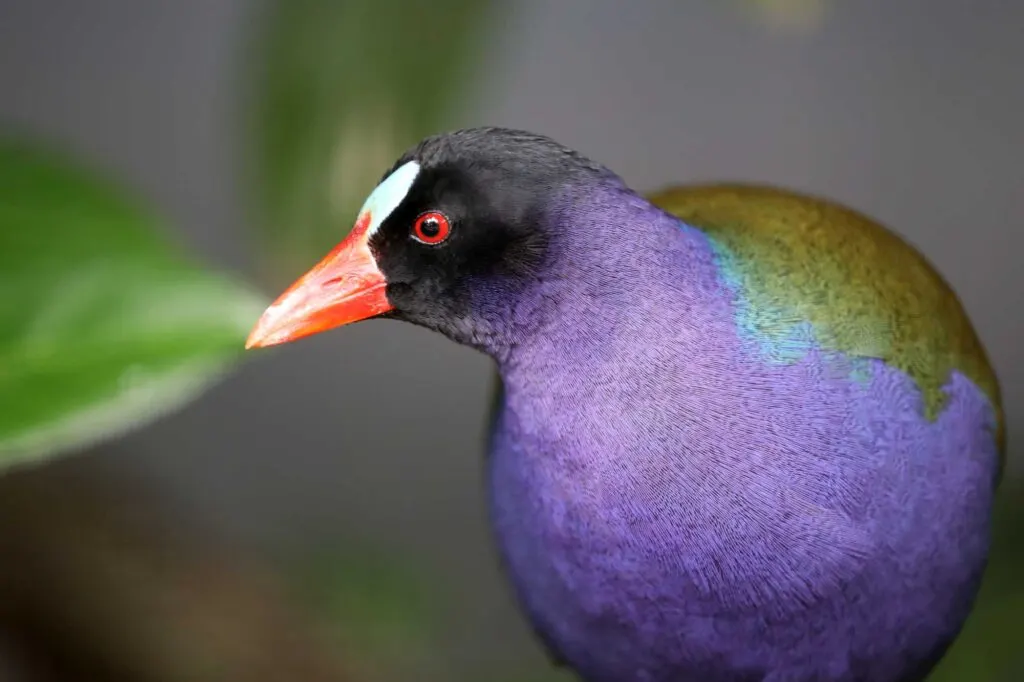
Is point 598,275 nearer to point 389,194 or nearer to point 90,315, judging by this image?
point 389,194

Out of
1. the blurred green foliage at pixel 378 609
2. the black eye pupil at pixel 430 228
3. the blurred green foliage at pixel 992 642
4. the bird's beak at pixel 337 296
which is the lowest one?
the blurred green foliage at pixel 378 609

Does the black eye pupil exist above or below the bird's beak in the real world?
above

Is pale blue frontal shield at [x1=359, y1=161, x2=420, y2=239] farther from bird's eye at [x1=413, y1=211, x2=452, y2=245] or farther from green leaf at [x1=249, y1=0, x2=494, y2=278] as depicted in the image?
green leaf at [x1=249, y1=0, x2=494, y2=278]

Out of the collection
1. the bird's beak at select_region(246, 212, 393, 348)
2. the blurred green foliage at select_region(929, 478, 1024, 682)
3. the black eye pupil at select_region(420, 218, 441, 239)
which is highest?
the black eye pupil at select_region(420, 218, 441, 239)

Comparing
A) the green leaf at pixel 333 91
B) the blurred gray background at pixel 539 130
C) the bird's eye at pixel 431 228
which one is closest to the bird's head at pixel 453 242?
the bird's eye at pixel 431 228

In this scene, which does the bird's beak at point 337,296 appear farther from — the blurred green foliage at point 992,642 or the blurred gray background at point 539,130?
the blurred green foliage at point 992,642

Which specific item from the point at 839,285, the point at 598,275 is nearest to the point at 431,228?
the point at 598,275

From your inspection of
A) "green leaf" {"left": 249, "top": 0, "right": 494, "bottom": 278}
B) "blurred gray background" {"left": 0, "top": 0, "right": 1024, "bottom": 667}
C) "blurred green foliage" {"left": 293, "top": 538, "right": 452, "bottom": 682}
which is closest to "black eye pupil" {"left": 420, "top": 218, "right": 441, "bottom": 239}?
"green leaf" {"left": 249, "top": 0, "right": 494, "bottom": 278}
